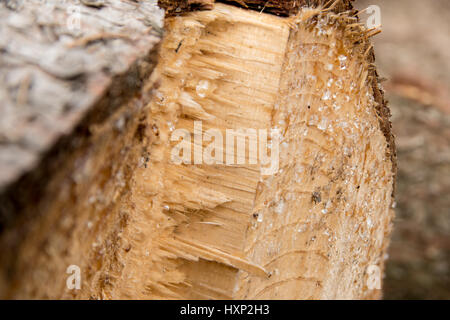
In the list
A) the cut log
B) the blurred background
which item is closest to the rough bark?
the cut log

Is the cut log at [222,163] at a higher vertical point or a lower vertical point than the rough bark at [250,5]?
lower

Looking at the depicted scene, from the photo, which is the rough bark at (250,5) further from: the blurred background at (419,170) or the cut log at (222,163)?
the blurred background at (419,170)

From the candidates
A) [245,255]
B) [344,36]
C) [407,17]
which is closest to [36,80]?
[245,255]

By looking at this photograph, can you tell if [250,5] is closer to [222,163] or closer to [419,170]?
[222,163]

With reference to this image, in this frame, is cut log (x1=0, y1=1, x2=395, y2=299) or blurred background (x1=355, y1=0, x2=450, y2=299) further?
blurred background (x1=355, y1=0, x2=450, y2=299)

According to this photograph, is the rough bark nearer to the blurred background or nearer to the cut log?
the cut log

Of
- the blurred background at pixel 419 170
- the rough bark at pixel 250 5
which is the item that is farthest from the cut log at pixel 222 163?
the blurred background at pixel 419 170

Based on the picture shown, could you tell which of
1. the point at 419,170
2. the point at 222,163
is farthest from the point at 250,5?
the point at 419,170

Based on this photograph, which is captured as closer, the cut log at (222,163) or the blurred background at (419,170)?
the cut log at (222,163)
